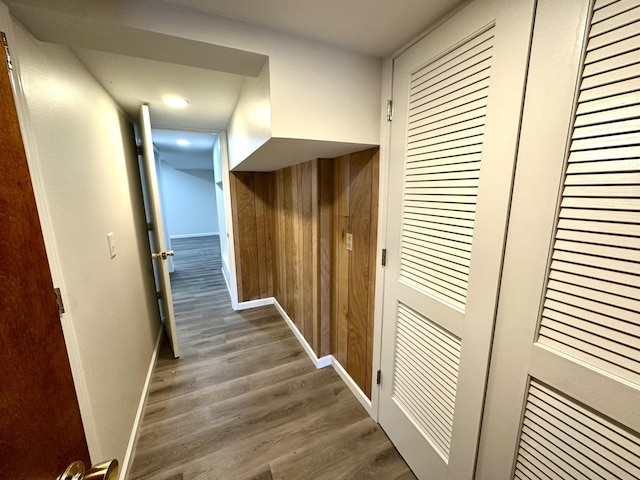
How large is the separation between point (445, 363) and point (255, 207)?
8.67 feet

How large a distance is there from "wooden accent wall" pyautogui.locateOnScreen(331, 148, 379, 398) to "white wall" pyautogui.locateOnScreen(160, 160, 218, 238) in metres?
7.14

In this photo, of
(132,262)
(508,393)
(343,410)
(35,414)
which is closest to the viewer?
(35,414)

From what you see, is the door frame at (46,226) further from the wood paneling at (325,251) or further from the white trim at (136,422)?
the wood paneling at (325,251)

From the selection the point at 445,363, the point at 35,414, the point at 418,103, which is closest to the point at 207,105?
the point at 418,103

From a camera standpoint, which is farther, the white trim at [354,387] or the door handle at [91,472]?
the white trim at [354,387]

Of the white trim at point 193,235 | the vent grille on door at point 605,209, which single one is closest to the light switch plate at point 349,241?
the vent grille on door at point 605,209

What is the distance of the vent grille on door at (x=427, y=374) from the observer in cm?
108

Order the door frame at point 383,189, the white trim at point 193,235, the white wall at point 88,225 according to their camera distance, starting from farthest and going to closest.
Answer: the white trim at point 193,235 < the door frame at point 383,189 < the white wall at point 88,225

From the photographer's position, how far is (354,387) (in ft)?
6.19

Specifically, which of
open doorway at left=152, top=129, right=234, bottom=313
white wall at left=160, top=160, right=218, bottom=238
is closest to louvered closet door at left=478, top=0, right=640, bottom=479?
open doorway at left=152, top=129, right=234, bottom=313

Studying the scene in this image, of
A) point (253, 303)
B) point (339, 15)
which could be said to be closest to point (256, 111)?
point (339, 15)

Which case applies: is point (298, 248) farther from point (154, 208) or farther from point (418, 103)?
point (418, 103)

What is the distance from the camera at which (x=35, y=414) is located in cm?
47

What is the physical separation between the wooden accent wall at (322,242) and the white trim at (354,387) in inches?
1.6
